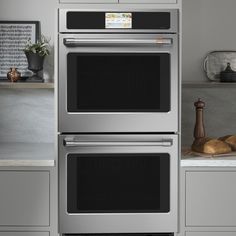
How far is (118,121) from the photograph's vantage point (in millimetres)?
3166

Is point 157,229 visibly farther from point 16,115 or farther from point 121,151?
point 16,115

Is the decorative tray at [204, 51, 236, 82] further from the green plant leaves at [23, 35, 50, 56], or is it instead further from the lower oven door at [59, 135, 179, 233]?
the green plant leaves at [23, 35, 50, 56]

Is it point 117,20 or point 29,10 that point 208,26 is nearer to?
point 117,20

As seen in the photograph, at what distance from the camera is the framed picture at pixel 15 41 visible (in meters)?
3.77

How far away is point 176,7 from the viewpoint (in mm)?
3152

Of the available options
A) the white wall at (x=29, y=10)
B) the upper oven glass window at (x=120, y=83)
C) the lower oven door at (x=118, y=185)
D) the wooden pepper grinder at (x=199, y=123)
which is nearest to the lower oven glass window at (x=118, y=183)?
the lower oven door at (x=118, y=185)

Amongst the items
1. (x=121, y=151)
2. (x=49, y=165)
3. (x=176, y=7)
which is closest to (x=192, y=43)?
(x=176, y=7)

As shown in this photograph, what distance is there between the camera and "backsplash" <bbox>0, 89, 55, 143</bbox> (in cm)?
386

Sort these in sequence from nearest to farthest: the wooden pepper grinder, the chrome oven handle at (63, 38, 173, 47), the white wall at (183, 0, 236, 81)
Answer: the chrome oven handle at (63, 38, 173, 47), the wooden pepper grinder, the white wall at (183, 0, 236, 81)

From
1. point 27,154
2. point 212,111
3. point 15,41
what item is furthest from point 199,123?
point 15,41

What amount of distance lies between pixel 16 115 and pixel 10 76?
0.30 metres

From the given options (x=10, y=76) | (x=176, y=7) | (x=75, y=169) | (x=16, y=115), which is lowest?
(x=75, y=169)

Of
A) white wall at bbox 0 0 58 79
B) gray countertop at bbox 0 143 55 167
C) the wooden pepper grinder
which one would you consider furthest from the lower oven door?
white wall at bbox 0 0 58 79

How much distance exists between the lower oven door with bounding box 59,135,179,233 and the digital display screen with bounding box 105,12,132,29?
1.83ft
